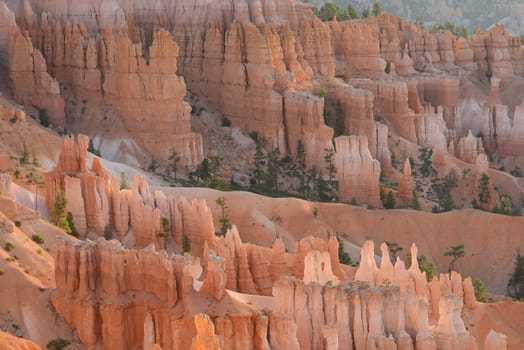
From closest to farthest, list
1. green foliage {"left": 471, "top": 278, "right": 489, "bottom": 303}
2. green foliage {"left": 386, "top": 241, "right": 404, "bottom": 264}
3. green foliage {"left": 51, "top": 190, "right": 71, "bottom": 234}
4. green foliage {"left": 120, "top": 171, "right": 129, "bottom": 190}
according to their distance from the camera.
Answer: green foliage {"left": 51, "top": 190, "right": 71, "bottom": 234}
green foliage {"left": 471, "top": 278, "right": 489, "bottom": 303}
green foliage {"left": 120, "top": 171, "right": 129, "bottom": 190}
green foliage {"left": 386, "top": 241, "right": 404, "bottom": 264}

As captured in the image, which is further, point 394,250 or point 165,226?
point 394,250

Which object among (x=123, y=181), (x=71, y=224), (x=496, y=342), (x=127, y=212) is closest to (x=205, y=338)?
(x=496, y=342)

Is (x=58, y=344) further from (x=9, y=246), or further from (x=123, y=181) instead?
(x=123, y=181)

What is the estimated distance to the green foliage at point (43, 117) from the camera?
82625 millimetres

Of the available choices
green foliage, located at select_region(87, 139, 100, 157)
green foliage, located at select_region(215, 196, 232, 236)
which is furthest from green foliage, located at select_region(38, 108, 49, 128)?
green foliage, located at select_region(215, 196, 232, 236)

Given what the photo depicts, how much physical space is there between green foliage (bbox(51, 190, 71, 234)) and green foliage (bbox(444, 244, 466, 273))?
21.5m

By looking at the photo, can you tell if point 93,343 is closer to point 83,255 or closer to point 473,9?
point 83,255

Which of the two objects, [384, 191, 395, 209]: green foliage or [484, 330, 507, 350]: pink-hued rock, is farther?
[384, 191, 395, 209]: green foliage

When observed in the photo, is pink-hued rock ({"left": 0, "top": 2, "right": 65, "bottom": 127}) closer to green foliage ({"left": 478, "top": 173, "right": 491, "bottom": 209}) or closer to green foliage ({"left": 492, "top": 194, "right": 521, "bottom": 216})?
green foliage ({"left": 478, "top": 173, "right": 491, "bottom": 209})

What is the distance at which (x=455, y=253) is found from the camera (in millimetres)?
72375

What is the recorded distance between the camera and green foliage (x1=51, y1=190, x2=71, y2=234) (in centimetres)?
5777

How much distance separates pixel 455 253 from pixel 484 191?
50.4 feet

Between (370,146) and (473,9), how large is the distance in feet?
297

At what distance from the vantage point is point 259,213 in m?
71.7
